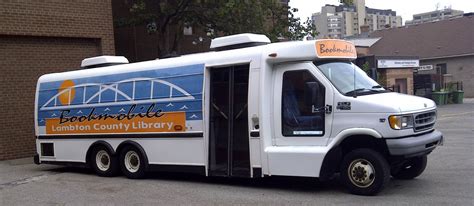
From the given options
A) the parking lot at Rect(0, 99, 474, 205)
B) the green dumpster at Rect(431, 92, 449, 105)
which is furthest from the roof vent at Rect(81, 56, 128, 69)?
the green dumpster at Rect(431, 92, 449, 105)

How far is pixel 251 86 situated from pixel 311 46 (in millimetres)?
1228

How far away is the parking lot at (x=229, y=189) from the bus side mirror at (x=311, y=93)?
4.79ft

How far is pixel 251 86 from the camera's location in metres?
9.06

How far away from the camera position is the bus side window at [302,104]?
844 centimetres

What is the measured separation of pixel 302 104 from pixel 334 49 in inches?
43.3

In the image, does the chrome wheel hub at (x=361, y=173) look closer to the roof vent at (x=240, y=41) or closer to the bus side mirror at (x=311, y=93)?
the bus side mirror at (x=311, y=93)

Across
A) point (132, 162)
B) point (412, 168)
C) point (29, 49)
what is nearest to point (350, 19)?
point (29, 49)

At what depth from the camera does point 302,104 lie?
8.66 meters

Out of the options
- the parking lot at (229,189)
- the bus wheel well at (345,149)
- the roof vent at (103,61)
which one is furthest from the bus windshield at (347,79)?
the roof vent at (103,61)

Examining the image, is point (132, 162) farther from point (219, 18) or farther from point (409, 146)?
point (219, 18)

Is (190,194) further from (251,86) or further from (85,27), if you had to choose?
(85,27)

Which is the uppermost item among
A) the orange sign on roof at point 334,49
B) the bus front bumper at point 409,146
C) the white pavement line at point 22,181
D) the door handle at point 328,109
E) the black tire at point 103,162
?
the orange sign on roof at point 334,49

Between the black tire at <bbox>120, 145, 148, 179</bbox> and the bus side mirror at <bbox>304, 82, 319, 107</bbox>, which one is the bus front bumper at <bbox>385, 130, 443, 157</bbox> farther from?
the black tire at <bbox>120, 145, 148, 179</bbox>

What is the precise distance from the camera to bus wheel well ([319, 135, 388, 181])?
818 cm
